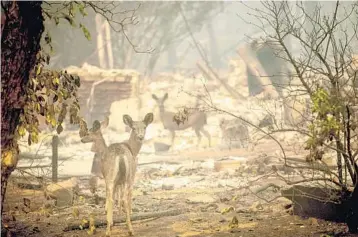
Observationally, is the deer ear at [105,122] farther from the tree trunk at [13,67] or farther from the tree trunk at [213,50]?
→ the tree trunk at [213,50]

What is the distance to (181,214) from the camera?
25.3 ft

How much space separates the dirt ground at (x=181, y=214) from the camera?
634 cm

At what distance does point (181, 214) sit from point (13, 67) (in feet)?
14.0

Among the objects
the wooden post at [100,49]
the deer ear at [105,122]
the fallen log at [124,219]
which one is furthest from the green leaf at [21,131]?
the wooden post at [100,49]

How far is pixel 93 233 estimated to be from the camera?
659cm

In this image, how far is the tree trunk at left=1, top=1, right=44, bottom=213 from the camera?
4.43 metres

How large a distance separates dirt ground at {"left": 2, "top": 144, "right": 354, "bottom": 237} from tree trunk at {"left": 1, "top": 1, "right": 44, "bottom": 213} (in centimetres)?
160

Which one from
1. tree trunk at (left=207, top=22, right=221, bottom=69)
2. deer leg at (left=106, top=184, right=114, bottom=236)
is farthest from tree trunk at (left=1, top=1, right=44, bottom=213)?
tree trunk at (left=207, top=22, right=221, bottom=69)

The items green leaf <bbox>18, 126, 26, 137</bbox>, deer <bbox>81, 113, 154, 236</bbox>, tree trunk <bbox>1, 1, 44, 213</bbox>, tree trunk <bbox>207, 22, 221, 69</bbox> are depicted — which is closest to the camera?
tree trunk <bbox>1, 1, 44, 213</bbox>

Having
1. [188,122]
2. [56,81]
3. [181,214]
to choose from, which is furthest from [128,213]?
[188,122]

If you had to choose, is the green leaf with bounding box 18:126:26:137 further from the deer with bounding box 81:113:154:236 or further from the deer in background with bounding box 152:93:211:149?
the deer in background with bounding box 152:93:211:149

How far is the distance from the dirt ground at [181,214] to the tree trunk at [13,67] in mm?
1600

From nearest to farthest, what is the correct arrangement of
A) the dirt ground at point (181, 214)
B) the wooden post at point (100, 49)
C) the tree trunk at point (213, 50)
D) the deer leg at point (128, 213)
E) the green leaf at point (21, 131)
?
1. the green leaf at point (21, 131)
2. the dirt ground at point (181, 214)
3. the deer leg at point (128, 213)
4. the wooden post at point (100, 49)
5. the tree trunk at point (213, 50)

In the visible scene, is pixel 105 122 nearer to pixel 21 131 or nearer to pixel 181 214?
pixel 181 214
